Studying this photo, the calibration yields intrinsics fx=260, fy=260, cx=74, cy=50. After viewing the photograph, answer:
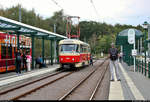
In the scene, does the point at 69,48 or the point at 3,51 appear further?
the point at 69,48

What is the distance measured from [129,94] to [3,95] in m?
5.15

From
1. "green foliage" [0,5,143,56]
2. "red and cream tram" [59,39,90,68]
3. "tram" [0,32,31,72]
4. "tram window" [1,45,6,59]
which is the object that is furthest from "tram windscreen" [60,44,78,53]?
"green foliage" [0,5,143,56]

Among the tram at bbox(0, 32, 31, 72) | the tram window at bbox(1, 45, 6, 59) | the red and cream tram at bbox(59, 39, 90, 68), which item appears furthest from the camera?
the red and cream tram at bbox(59, 39, 90, 68)

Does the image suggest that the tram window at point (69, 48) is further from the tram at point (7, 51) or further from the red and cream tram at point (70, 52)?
the tram at point (7, 51)

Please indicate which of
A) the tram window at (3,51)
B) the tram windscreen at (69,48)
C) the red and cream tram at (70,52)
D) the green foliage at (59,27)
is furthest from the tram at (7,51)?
the green foliage at (59,27)

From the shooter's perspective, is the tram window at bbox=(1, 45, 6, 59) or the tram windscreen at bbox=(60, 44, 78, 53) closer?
the tram window at bbox=(1, 45, 6, 59)

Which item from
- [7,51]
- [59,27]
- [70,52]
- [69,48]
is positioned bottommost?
[70,52]

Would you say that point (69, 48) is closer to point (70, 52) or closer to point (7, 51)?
point (70, 52)

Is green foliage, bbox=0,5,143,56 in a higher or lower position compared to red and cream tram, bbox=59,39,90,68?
higher

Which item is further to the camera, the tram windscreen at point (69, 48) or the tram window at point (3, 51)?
the tram windscreen at point (69, 48)

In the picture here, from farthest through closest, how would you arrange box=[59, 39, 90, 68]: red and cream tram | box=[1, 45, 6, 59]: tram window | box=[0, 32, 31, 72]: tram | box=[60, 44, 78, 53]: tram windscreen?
1. box=[60, 44, 78, 53]: tram windscreen
2. box=[59, 39, 90, 68]: red and cream tram
3. box=[1, 45, 6, 59]: tram window
4. box=[0, 32, 31, 72]: tram

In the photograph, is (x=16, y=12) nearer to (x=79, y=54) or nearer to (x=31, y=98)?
(x=79, y=54)

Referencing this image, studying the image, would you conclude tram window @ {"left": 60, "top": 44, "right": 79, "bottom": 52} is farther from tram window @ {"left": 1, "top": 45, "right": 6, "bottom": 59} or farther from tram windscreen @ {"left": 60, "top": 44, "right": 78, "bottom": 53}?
tram window @ {"left": 1, "top": 45, "right": 6, "bottom": 59}

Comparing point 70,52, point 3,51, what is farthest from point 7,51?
point 70,52
